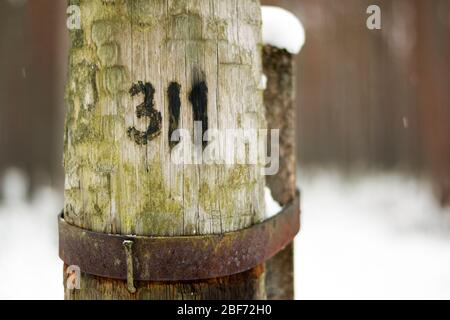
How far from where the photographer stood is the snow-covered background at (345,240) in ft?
14.0

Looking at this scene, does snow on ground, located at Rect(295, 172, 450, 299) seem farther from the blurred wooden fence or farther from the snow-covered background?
the blurred wooden fence

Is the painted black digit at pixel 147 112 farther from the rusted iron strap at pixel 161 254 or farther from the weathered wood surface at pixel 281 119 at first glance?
the weathered wood surface at pixel 281 119

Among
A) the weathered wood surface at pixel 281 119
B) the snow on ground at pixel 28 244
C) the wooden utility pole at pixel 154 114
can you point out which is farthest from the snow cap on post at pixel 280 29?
the snow on ground at pixel 28 244

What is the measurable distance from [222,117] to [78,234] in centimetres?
46

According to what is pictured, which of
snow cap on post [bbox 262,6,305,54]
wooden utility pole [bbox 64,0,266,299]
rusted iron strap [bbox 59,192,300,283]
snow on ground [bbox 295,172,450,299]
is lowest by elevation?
snow on ground [bbox 295,172,450,299]

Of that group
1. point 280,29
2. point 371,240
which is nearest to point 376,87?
point 371,240

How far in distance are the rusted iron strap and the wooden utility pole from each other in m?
0.03

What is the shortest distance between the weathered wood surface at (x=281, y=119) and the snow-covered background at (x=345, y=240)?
2549mm

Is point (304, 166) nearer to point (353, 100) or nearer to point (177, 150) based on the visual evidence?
point (353, 100)

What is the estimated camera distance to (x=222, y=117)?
40.9 inches

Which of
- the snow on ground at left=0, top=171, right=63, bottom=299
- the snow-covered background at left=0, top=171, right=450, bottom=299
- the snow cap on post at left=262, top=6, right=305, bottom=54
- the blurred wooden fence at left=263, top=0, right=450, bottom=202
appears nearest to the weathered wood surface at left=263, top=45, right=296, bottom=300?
the snow cap on post at left=262, top=6, right=305, bottom=54

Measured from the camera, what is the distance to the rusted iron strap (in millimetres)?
973

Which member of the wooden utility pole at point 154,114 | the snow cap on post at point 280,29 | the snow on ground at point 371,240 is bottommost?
the snow on ground at point 371,240
